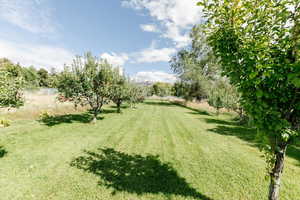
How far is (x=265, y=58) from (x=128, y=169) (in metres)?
5.03

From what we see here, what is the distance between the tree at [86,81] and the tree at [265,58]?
944 cm

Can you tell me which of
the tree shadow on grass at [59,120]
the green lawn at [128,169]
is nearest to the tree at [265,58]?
the green lawn at [128,169]

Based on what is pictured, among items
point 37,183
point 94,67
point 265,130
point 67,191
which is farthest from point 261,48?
point 94,67

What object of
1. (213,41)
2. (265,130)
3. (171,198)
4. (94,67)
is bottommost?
A: (171,198)

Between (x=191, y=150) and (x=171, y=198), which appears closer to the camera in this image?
(x=171, y=198)

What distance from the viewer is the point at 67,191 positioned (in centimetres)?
389

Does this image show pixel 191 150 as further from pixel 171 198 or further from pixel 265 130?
pixel 265 130

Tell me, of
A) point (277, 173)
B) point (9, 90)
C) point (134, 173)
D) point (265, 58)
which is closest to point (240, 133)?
point (277, 173)

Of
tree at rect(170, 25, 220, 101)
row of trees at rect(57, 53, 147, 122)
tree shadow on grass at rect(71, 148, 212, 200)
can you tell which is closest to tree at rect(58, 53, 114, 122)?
row of trees at rect(57, 53, 147, 122)

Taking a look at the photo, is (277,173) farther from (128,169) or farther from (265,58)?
(128,169)

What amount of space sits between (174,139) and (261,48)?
7.16 metres

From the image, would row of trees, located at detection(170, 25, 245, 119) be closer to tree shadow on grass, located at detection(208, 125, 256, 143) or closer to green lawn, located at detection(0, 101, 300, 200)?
tree shadow on grass, located at detection(208, 125, 256, 143)

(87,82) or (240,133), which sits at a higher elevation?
(87,82)

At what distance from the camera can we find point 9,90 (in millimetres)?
5512
